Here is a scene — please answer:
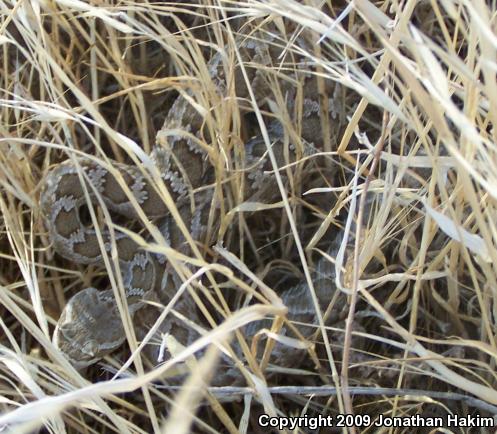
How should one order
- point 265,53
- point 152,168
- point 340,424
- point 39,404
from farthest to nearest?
1. point 265,53
2. point 340,424
3. point 152,168
4. point 39,404

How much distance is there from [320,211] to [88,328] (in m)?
0.88

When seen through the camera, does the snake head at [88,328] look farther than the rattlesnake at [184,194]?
No

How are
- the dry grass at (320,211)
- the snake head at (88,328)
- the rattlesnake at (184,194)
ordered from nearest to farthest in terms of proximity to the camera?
the dry grass at (320,211)
the snake head at (88,328)
the rattlesnake at (184,194)

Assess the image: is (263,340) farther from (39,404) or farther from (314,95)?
(39,404)

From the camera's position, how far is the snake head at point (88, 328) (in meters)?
2.39

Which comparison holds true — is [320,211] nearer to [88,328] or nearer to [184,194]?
[184,194]

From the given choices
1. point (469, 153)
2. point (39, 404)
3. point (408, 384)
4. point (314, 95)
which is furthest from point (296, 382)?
point (39, 404)

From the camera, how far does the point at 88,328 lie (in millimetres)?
2432

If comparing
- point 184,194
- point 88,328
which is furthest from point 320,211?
point 88,328

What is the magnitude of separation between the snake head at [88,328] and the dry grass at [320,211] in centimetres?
6

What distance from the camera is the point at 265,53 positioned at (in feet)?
8.11

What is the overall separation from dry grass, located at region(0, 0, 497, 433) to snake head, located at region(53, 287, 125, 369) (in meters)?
0.06

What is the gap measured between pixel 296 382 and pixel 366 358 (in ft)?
0.82

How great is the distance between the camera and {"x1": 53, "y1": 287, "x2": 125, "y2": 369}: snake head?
2.39 metres
